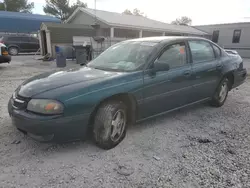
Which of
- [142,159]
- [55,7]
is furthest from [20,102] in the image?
[55,7]

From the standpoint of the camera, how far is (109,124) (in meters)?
2.63

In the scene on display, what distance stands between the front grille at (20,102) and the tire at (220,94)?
3.77m

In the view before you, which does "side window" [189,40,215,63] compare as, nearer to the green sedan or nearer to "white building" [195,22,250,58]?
the green sedan

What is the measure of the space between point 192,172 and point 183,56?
2.05 metres

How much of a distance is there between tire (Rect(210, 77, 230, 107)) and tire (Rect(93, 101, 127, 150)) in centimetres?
255

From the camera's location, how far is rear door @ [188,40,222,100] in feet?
12.1

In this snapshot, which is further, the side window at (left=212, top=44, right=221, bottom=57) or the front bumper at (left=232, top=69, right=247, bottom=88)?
the front bumper at (left=232, top=69, right=247, bottom=88)

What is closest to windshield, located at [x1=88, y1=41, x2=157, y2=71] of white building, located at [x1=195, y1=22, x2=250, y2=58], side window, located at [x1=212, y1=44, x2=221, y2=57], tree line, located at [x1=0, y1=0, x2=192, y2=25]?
side window, located at [x1=212, y1=44, x2=221, y2=57]

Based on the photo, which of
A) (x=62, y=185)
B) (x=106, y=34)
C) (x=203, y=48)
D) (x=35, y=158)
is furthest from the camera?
(x=106, y=34)

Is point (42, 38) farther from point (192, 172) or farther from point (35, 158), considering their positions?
point (192, 172)

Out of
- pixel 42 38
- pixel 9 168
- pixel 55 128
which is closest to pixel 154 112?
pixel 55 128

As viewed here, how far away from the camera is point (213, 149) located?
9.14 feet

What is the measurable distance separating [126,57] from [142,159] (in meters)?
1.67

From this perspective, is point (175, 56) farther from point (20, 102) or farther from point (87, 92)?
point (20, 102)
